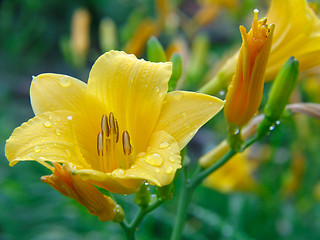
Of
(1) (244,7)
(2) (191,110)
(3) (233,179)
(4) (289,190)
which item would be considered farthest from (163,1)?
(2) (191,110)

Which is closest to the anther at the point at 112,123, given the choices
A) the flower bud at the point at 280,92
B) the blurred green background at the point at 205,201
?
the flower bud at the point at 280,92

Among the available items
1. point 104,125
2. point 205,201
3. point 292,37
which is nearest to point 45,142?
point 104,125

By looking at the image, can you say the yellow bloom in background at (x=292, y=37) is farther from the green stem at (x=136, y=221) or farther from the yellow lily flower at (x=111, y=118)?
the green stem at (x=136, y=221)

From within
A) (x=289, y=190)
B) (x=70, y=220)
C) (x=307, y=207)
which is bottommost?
(x=70, y=220)

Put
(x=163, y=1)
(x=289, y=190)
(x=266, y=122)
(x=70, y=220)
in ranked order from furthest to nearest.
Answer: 1. (x=163, y=1)
2. (x=70, y=220)
3. (x=289, y=190)
4. (x=266, y=122)

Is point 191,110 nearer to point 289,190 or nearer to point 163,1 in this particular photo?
point 289,190

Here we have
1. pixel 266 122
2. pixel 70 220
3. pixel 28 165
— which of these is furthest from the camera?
pixel 28 165
